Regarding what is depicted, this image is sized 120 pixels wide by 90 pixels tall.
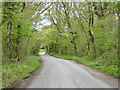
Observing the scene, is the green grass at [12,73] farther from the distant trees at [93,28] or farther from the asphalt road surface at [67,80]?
the distant trees at [93,28]

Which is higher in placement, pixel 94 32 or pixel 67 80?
pixel 94 32

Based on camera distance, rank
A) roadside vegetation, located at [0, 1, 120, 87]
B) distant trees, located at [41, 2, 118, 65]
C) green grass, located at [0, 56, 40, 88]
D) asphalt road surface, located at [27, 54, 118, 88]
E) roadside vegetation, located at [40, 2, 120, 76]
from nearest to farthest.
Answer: asphalt road surface, located at [27, 54, 118, 88], green grass, located at [0, 56, 40, 88], roadside vegetation, located at [0, 1, 120, 87], roadside vegetation, located at [40, 2, 120, 76], distant trees, located at [41, 2, 118, 65]

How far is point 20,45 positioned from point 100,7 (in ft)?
37.2

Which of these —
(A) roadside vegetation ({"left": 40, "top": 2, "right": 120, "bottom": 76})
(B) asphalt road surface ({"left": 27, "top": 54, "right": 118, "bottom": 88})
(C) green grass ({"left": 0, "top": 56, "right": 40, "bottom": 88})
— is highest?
(A) roadside vegetation ({"left": 40, "top": 2, "right": 120, "bottom": 76})

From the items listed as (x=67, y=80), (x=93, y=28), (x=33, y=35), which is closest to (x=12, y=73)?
(x=67, y=80)

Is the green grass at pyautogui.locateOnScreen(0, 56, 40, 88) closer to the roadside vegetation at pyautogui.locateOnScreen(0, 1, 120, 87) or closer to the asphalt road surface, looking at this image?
the roadside vegetation at pyautogui.locateOnScreen(0, 1, 120, 87)

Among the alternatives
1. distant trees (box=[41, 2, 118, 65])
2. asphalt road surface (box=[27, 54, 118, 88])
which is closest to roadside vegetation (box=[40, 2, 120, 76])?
distant trees (box=[41, 2, 118, 65])

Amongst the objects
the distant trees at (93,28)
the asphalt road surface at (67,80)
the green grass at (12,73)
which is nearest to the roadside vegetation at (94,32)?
the distant trees at (93,28)

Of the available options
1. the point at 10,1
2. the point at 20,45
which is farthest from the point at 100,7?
the point at 10,1

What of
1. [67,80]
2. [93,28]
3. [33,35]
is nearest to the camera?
[67,80]

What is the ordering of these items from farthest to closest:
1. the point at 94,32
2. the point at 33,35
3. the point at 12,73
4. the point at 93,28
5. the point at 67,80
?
the point at 33,35 < the point at 94,32 < the point at 93,28 < the point at 12,73 < the point at 67,80

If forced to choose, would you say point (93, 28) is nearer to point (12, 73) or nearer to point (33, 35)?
point (33, 35)

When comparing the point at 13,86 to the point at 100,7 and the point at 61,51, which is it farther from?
the point at 61,51

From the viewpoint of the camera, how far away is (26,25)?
1059cm
